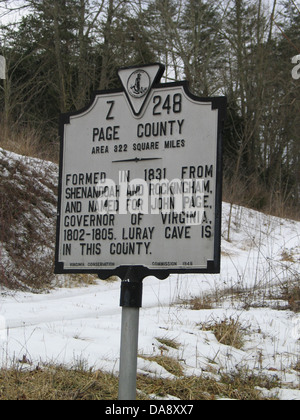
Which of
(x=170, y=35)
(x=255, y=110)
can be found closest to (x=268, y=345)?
(x=170, y=35)

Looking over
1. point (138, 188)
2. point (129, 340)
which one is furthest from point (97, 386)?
point (138, 188)

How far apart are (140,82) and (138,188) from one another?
1.93 feet

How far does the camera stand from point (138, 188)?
3.05 meters

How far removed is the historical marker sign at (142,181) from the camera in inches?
115

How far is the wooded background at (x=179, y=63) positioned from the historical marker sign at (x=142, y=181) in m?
10.4

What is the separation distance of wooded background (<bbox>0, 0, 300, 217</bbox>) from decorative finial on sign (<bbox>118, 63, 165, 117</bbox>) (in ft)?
34.4

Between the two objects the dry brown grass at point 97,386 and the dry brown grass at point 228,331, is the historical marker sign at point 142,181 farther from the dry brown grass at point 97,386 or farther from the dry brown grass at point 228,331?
the dry brown grass at point 228,331

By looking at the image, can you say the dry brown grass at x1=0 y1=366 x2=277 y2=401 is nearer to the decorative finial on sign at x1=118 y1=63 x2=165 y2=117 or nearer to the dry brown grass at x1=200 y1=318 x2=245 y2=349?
the dry brown grass at x1=200 y1=318 x2=245 y2=349

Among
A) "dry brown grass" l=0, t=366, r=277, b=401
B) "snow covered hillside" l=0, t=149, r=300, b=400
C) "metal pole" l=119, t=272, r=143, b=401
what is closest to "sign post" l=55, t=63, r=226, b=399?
"metal pole" l=119, t=272, r=143, b=401

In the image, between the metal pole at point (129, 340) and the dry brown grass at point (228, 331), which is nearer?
the metal pole at point (129, 340)

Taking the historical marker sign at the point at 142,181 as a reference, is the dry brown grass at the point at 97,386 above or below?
below

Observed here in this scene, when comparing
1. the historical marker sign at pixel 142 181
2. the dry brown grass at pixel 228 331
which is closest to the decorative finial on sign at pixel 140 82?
the historical marker sign at pixel 142 181

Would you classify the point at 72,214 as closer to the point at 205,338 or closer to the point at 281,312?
the point at 205,338

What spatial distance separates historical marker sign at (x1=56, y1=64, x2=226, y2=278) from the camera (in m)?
2.93
